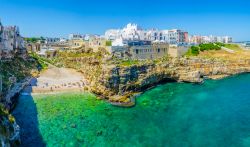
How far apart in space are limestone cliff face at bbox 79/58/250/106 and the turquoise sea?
2598 mm

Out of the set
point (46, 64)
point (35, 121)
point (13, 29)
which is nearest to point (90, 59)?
point (46, 64)

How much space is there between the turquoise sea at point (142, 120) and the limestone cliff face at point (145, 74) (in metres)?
2.60

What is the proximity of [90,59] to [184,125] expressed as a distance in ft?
132

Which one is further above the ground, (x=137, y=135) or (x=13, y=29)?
(x=13, y=29)

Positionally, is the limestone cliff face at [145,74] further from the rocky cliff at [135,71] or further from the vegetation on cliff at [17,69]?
the vegetation on cliff at [17,69]

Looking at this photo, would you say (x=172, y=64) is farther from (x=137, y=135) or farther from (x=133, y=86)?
(x=137, y=135)

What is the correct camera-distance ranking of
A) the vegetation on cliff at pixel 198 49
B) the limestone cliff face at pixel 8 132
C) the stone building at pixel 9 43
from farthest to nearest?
the vegetation on cliff at pixel 198 49 → the stone building at pixel 9 43 → the limestone cliff face at pixel 8 132

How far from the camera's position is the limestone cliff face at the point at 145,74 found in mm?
55344

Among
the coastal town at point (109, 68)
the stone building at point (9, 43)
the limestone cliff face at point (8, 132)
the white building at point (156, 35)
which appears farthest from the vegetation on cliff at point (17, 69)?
the white building at point (156, 35)

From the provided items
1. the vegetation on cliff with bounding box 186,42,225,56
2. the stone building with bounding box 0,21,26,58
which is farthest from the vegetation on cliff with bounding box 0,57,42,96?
the vegetation on cliff with bounding box 186,42,225,56

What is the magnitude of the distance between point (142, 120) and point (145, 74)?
2199 centimetres

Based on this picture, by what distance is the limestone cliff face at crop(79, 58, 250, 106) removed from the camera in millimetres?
55344

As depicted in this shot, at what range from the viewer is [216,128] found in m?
39.3

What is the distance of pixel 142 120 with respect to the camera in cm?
4212
